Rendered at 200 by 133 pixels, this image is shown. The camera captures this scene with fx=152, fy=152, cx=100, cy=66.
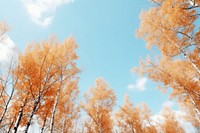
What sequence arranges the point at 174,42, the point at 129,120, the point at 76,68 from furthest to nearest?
the point at 129,120, the point at 76,68, the point at 174,42

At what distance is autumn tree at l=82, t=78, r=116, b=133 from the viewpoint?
1292 cm

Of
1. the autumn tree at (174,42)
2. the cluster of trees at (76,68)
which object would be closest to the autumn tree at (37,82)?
the cluster of trees at (76,68)

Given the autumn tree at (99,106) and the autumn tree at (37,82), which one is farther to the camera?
the autumn tree at (99,106)

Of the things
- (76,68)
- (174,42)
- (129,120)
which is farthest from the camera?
(129,120)

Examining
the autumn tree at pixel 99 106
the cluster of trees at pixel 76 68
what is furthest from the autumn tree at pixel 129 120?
the cluster of trees at pixel 76 68

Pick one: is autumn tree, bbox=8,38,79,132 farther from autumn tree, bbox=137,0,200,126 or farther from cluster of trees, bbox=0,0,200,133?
autumn tree, bbox=137,0,200,126

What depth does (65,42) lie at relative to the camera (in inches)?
416

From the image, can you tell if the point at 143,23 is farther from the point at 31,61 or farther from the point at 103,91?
the point at 103,91

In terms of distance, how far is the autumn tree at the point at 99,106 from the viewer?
1292 cm

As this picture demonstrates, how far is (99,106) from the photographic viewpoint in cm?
1308

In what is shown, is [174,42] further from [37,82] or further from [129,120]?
[129,120]

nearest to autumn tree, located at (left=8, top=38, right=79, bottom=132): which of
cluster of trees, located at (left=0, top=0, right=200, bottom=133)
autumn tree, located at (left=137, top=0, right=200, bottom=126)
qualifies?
cluster of trees, located at (left=0, top=0, right=200, bottom=133)

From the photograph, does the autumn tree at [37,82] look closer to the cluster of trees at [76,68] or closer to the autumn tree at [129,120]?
the cluster of trees at [76,68]

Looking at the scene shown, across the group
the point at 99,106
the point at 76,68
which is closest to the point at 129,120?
the point at 99,106
